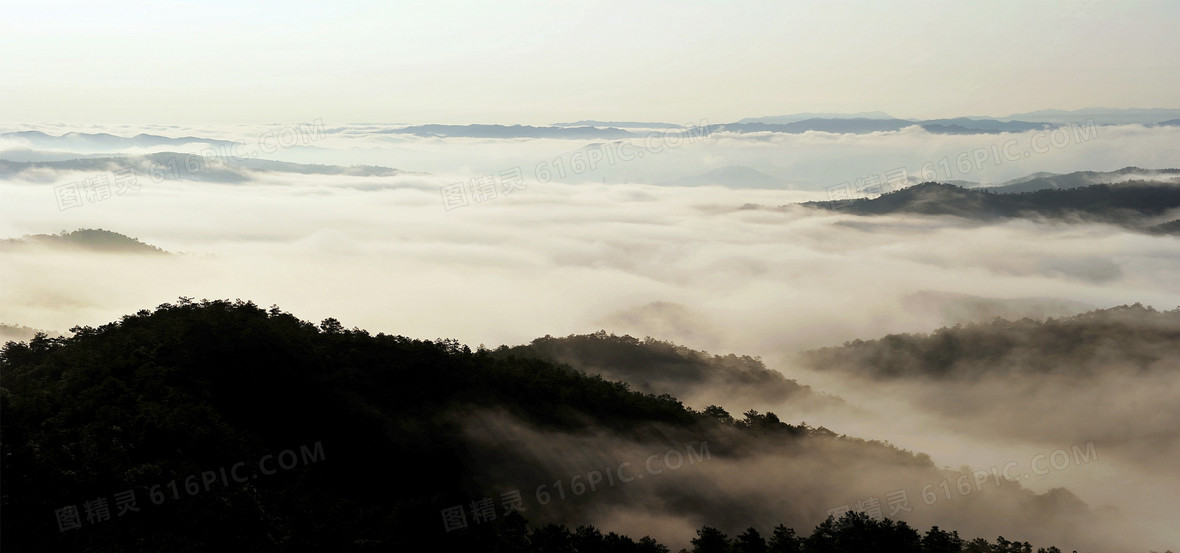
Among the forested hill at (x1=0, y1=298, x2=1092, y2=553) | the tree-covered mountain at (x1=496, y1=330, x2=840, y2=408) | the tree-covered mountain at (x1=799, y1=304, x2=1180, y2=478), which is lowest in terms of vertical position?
the tree-covered mountain at (x1=799, y1=304, x2=1180, y2=478)

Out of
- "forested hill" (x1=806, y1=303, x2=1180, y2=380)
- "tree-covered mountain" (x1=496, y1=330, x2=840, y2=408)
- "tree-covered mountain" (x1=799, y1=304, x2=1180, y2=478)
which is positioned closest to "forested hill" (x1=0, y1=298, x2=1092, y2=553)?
"tree-covered mountain" (x1=496, y1=330, x2=840, y2=408)

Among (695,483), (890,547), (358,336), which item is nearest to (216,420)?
(358,336)

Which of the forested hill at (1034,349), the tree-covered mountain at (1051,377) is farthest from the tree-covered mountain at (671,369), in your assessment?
the forested hill at (1034,349)

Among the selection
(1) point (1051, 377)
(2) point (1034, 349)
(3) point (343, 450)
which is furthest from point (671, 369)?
(3) point (343, 450)

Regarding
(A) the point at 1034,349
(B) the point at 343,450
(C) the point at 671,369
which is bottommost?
(A) the point at 1034,349

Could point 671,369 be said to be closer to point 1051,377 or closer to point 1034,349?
point 1051,377

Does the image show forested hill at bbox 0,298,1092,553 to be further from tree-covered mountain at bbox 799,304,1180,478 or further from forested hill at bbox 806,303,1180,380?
forested hill at bbox 806,303,1180,380

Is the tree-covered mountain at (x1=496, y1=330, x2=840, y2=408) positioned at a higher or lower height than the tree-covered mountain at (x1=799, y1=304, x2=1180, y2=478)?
higher

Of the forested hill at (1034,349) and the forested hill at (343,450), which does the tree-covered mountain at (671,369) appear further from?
the forested hill at (343,450)

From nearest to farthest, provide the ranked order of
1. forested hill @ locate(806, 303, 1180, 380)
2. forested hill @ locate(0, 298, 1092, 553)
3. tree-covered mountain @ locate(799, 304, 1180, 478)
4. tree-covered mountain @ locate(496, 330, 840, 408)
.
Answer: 1. forested hill @ locate(0, 298, 1092, 553)
2. tree-covered mountain @ locate(496, 330, 840, 408)
3. tree-covered mountain @ locate(799, 304, 1180, 478)
4. forested hill @ locate(806, 303, 1180, 380)
